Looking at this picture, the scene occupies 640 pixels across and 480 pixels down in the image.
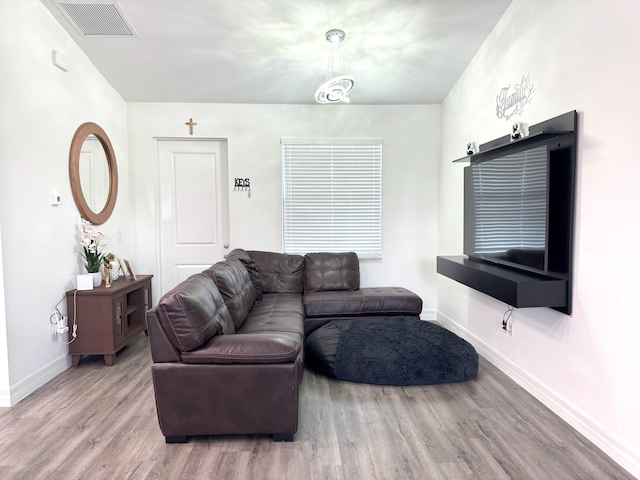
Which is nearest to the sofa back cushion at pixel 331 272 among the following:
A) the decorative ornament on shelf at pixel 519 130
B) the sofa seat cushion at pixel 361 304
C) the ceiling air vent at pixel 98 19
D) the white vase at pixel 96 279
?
the sofa seat cushion at pixel 361 304

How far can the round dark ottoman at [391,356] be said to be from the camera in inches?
106

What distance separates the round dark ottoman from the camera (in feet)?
8.87

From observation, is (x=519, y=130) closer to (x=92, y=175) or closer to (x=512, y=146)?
(x=512, y=146)

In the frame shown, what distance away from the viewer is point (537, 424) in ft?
7.25

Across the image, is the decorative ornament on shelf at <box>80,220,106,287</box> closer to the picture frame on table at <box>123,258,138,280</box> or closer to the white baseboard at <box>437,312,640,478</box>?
the picture frame on table at <box>123,258,138,280</box>

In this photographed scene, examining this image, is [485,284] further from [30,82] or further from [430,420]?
[30,82]

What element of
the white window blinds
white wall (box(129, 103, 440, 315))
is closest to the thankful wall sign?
white wall (box(129, 103, 440, 315))

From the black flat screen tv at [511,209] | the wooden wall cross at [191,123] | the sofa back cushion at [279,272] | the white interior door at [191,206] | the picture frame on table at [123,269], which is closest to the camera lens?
the black flat screen tv at [511,209]

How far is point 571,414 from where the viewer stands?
7.25ft

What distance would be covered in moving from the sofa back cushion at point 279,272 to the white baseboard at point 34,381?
1841 millimetres

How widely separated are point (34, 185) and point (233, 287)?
162cm

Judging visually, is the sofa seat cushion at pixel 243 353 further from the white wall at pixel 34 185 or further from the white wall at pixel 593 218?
the white wall at pixel 593 218

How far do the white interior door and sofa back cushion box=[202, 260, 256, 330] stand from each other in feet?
4.41

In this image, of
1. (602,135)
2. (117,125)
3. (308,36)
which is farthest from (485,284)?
(117,125)
